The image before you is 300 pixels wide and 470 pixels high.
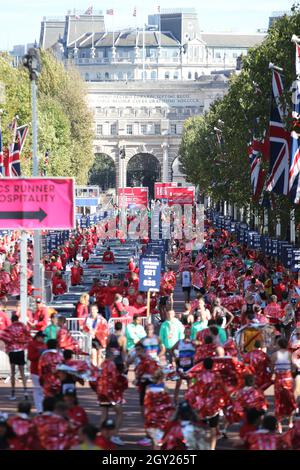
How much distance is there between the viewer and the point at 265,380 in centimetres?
2198

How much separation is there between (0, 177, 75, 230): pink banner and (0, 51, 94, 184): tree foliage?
45.3 meters

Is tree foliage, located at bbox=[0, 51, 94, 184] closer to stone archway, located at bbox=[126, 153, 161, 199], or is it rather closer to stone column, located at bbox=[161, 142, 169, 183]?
stone column, located at bbox=[161, 142, 169, 183]

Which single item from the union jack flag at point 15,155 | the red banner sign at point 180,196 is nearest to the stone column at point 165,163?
the red banner sign at point 180,196

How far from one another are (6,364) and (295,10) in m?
24.0

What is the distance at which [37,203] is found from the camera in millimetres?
25812

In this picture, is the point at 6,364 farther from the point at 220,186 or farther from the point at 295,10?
the point at 220,186

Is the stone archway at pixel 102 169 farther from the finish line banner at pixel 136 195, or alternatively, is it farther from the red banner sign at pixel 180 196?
the finish line banner at pixel 136 195

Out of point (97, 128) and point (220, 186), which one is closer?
point (220, 186)

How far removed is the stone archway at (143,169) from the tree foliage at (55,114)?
202 feet

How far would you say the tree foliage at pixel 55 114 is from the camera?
259 ft

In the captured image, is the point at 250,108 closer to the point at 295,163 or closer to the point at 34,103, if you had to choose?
the point at 295,163

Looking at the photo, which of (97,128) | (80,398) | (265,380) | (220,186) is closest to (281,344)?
(265,380)

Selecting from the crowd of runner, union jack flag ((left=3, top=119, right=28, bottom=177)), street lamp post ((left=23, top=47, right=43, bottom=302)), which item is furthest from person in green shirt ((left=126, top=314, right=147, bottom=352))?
union jack flag ((left=3, top=119, right=28, bottom=177))

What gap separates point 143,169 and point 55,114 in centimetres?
8414
